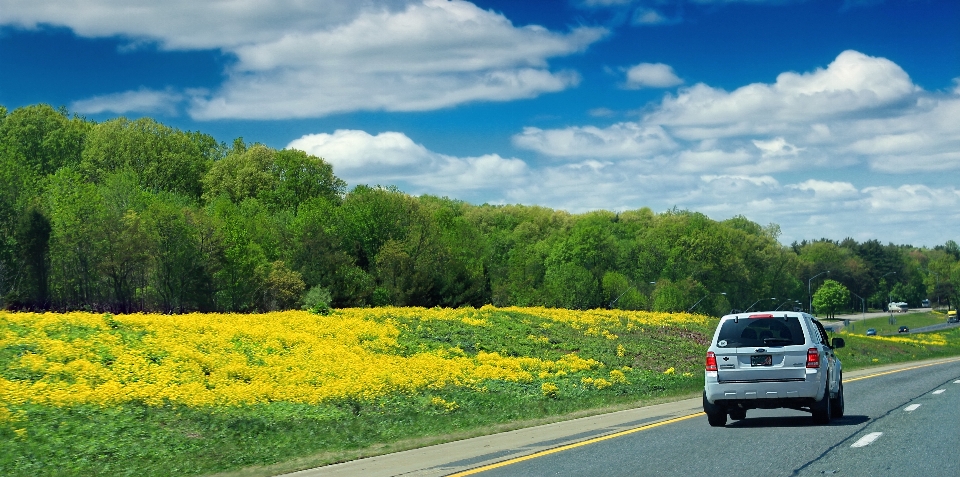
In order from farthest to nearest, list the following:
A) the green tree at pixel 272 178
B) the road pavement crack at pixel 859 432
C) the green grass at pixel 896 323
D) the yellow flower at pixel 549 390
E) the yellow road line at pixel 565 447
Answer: the green grass at pixel 896 323 < the green tree at pixel 272 178 < the yellow flower at pixel 549 390 < the yellow road line at pixel 565 447 < the road pavement crack at pixel 859 432

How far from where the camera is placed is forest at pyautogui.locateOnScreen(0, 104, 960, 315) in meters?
75.2

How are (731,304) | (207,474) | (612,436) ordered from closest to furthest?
(207,474), (612,436), (731,304)

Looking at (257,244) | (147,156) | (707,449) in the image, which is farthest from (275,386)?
(147,156)

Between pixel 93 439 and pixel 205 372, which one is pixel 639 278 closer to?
pixel 205 372

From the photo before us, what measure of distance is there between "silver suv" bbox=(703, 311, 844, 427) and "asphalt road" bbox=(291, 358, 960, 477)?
17.7 inches

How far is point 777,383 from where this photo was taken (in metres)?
18.2

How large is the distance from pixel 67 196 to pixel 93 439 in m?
63.6

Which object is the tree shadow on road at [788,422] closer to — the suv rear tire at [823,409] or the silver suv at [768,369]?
the suv rear tire at [823,409]

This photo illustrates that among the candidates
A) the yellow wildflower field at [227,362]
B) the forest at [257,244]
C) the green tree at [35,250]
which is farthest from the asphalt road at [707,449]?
the green tree at [35,250]

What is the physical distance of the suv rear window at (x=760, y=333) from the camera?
18.6m

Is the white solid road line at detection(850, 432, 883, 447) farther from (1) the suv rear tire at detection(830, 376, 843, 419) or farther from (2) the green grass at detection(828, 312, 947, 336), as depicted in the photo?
(2) the green grass at detection(828, 312, 947, 336)

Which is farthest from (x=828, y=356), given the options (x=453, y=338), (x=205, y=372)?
(x=453, y=338)

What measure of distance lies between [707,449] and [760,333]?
15.1ft

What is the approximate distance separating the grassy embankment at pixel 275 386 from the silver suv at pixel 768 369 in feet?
15.7
